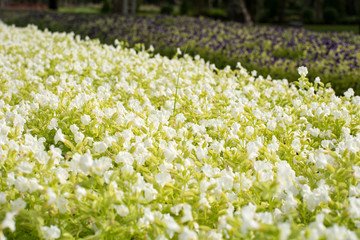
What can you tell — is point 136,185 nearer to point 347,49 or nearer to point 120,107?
point 120,107

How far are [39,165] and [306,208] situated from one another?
6.09 ft

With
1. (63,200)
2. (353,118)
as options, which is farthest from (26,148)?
(353,118)

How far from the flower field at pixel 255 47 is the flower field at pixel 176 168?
6.49 ft

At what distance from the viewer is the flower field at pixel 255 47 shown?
7.16 meters

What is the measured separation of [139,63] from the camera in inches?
270

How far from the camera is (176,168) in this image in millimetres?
3016

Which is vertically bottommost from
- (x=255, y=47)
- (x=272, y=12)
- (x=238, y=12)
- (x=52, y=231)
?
(x=52, y=231)

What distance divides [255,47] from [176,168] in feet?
22.3

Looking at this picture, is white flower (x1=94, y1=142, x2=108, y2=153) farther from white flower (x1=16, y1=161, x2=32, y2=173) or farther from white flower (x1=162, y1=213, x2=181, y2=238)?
Answer: white flower (x1=162, y1=213, x2=181, y2=238)

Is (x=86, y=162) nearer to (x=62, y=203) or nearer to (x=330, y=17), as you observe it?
(x=62, y=203)

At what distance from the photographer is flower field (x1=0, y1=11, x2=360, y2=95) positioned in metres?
7.16

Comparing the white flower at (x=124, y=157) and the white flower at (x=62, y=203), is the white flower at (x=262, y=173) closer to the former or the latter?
the white flower at (x=124, y=157)

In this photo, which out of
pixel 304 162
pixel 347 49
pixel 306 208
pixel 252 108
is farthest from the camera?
pixel 347 49

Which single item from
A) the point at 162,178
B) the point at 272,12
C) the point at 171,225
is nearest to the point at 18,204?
the point at 162,178
